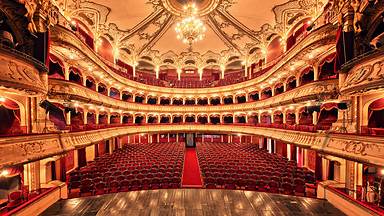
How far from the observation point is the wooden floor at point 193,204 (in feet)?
22.9

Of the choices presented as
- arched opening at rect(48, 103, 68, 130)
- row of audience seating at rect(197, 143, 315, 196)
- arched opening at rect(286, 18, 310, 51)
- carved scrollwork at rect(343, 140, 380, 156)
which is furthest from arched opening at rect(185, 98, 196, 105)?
carved scrollwork at rect(343, 140, 380, 156)

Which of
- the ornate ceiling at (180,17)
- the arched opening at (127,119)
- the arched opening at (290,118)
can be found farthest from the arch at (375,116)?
the arched opening at (127,119)

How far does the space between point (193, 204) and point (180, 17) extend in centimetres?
1808

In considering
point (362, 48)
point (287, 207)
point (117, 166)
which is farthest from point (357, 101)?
point (117, 166)

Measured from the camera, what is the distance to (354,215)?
6.56 m

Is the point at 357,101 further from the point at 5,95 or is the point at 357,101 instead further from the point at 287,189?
the point at 5,95

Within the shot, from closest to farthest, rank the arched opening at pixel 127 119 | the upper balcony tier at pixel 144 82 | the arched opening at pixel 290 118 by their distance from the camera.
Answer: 1. the upper balcony tier at pixel 144 82
2. the arched opening at pixel 290 118
3. the arched opening at pixel 127 119

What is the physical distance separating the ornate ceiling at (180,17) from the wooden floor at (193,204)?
542 inches

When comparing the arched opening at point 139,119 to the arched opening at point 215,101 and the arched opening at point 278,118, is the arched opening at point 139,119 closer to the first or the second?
the arched opening at point 215,101

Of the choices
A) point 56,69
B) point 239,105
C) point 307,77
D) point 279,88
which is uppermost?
point 56,69

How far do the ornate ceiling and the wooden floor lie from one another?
45.2 feet

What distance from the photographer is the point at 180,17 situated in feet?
62.2

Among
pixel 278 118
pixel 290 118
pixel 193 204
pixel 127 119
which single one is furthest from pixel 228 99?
pixel 193 204

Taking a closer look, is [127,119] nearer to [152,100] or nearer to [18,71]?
[152,100]
